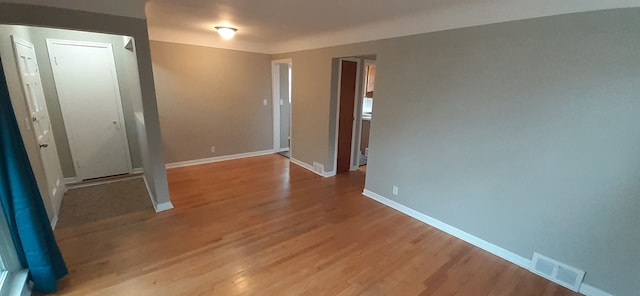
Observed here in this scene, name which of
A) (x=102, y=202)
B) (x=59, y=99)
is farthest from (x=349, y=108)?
(x=59, y=99)

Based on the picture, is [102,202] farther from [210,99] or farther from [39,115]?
[210,99]

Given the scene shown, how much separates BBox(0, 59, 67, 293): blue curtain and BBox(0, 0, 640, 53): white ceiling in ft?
4.33

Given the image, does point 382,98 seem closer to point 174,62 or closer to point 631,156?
point 631,156

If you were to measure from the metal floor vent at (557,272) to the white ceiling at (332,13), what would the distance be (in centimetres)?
197

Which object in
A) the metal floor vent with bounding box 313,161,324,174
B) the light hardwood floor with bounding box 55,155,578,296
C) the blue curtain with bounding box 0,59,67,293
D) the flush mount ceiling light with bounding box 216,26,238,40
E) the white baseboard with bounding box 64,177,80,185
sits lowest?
the light hardwood floor with bounding box 55,155,578,296

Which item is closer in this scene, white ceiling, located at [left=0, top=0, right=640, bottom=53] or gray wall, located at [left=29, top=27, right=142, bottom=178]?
white ceiling, located at [left=0, top=0, right=640, bottom=53]

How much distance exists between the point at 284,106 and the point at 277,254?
394cm

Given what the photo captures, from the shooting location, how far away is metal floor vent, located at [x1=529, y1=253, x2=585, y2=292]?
210cm

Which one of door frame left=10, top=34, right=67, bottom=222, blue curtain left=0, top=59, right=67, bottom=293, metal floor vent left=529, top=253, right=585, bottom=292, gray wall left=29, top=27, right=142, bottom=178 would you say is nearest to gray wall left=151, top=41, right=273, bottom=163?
gray wall left=29, top=27, right=142, bottom=178

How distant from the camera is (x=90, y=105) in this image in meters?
3.86

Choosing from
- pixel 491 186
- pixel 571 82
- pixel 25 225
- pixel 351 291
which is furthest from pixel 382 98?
pixel 25 225

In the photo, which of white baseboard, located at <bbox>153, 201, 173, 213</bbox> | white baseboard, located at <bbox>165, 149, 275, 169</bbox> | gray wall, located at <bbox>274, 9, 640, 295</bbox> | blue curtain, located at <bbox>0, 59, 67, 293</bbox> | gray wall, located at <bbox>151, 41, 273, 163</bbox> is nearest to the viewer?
blue curtain, located at <bbox>0, 59, 67, 293</bbox>

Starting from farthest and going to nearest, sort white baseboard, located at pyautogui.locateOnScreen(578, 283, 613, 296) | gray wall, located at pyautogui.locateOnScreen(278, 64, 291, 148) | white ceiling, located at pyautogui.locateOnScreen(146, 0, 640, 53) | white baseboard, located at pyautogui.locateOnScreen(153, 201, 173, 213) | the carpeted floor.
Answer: gray wall, located at pyautogui.locateOnScreen(278, 64, 291, 148) < white baseboard, located at pyautogui.locateOnScreen(153, 201, 173, 213) < the carpeted floor < white ceiling, located at pyautogui.locateOnScreen(146, 0, 640, 53) < white baseboard, located at pyautogui.locateOnScreen(578, 283, 613, 296)

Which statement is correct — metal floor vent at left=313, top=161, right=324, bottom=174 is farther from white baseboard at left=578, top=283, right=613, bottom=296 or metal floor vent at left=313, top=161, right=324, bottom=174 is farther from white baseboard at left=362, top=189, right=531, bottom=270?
white baseboard at left=578, top=283, right=613, bottom=296
